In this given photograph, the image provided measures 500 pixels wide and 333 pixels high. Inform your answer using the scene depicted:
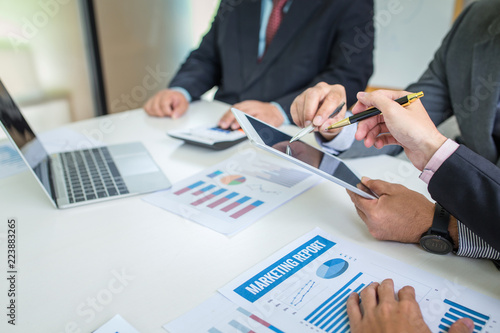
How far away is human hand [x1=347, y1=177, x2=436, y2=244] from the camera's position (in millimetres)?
698

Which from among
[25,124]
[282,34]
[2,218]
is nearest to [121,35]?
[282,34]

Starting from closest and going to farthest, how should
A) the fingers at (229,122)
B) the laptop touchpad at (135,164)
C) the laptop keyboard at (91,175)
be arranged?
the laptop keyboard at (91,175)
the laptop touchpad at (135,164)
the fingers at (229,122)

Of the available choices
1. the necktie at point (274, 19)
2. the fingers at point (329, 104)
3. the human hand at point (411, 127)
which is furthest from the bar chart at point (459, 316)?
the necktie at point (274, 19)

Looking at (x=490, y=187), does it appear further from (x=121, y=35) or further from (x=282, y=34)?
(x=121, y=35)

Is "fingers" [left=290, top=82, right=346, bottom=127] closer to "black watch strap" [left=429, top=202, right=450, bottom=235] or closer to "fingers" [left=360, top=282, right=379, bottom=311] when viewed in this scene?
"black watch strap" [left=429, top=202, right=450, bottom=235]

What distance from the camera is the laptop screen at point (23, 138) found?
0.82 meters

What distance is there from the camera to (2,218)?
81cm

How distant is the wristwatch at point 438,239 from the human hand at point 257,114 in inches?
25.5

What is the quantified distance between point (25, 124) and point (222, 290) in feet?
2.20

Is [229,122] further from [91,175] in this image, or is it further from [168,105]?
[91,175]

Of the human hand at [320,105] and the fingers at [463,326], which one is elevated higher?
the human hand at [320,105]

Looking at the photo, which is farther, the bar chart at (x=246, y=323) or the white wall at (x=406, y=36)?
the white wall at (x=406, y=36)

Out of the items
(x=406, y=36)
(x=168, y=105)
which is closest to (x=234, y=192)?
(x=168, y=105)

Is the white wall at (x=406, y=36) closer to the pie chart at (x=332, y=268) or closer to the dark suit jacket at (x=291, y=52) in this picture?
the dark suit jacket at (x=291, y=52)
